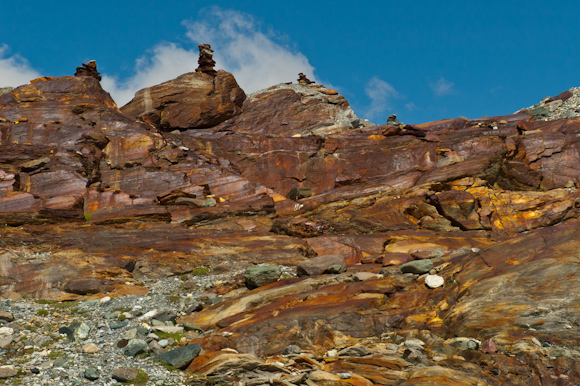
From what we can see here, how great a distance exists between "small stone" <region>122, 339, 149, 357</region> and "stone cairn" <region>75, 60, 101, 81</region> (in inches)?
2253

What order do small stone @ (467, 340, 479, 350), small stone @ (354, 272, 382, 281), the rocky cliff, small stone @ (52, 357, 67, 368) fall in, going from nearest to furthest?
small stone @ (467, 340, 479, 350), the rocky cliff, small stone @ (52, 357, 67, 368), small stone @ (354, 272, 382, 281)

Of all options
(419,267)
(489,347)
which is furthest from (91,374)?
(419,267)

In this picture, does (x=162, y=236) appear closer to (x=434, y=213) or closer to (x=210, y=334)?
(x=210, y=334)

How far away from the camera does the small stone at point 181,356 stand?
1343cm

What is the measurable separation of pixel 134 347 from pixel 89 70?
191 feet

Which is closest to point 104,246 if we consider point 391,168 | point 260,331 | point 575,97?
point 260,331

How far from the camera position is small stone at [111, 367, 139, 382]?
482 inches

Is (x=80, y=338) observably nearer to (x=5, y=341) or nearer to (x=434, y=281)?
(x=5, y=341)

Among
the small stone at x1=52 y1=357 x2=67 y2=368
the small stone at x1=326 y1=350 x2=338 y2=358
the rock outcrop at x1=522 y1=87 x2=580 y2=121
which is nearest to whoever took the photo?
the small stone at x1=52 y1=357 x2=67 y2=368

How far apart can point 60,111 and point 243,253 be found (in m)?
36.4

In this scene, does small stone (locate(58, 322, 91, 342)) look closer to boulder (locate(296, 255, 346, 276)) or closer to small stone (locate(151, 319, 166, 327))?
small stone (locate(151, 319, 166, 327))

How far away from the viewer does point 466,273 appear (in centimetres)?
1588

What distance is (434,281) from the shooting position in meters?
16.5

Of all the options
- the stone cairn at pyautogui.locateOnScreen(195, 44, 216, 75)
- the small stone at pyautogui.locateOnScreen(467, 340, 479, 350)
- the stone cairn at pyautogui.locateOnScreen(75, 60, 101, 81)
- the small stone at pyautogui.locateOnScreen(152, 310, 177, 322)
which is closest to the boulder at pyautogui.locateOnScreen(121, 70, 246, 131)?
the stone cairn at pyautogui.locateOnScreen(195, 44, 216, 75)
